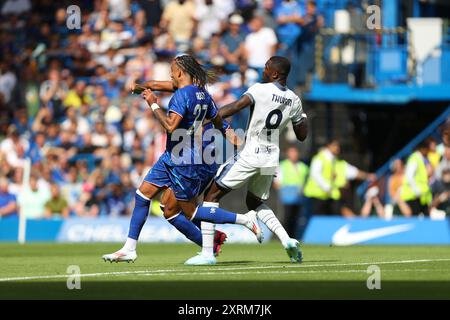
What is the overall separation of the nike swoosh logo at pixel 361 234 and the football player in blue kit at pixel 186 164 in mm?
8986

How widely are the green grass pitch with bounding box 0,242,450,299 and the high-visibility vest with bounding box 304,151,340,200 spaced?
22.7 ft

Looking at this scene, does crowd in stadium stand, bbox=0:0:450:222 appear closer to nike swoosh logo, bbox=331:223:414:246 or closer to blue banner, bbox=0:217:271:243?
blue banner, bbox=0:217:271:243

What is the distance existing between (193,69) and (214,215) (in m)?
1.63

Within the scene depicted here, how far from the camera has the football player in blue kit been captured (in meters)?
12.7

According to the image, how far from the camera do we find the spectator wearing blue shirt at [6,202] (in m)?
24.4

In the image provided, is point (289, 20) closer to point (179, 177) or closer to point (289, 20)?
point (289, 20)

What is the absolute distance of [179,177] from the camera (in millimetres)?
12859

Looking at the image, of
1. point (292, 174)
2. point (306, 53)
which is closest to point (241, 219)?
point (292, 174)

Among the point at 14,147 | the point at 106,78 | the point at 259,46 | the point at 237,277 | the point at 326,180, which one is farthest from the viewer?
the point at 106,78

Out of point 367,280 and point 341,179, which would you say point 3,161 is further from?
point 367,280

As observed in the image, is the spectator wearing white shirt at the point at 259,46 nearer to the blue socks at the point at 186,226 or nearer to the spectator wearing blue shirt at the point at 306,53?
the spectator wearing blue shirt at the point at 306,53
